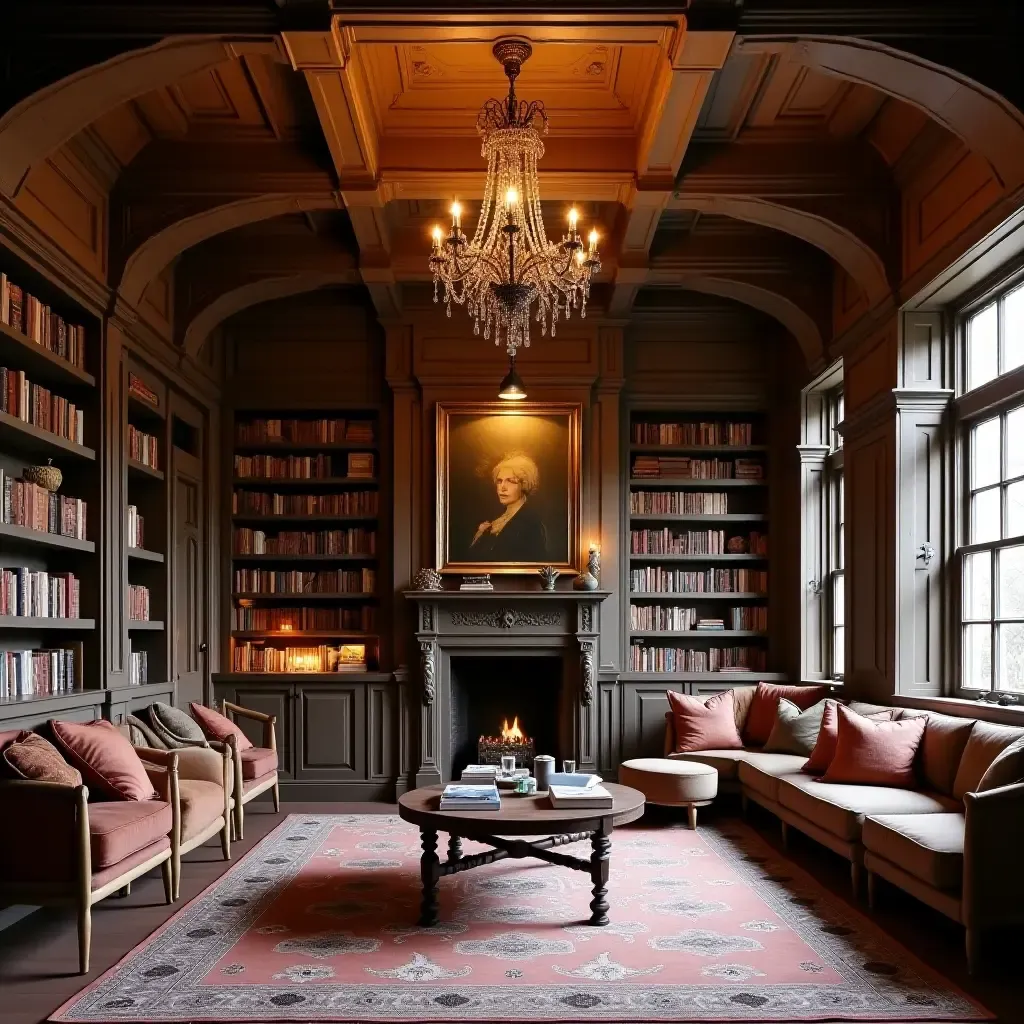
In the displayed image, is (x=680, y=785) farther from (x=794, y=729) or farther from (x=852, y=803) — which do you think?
(x=852, y=803)

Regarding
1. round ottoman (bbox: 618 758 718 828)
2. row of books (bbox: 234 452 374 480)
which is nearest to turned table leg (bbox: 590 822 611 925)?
round ottoman (bbox: 618 758 718 828)

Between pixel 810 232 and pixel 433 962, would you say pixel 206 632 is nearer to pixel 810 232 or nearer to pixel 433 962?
pixel 433 962

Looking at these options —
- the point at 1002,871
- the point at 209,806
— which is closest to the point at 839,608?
the point at 1002,871

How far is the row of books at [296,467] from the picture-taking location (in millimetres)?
8789

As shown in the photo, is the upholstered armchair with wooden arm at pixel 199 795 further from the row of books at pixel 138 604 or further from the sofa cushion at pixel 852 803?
the sofa cushion at pixel 852 803

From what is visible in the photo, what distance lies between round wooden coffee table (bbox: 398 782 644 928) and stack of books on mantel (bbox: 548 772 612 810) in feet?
0.15

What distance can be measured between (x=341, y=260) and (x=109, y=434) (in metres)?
2.28

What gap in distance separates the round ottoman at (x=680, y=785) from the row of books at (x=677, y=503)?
239 cm

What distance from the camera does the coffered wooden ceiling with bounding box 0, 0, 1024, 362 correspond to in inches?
184

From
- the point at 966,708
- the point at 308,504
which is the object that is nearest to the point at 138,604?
the point at 308,504

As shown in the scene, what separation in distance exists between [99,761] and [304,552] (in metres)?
3.80

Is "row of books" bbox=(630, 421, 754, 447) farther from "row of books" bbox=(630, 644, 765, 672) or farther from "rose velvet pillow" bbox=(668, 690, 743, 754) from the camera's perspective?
"rose velvet pillow" bbox=(668, 690, 743, 754)

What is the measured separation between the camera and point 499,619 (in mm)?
8375

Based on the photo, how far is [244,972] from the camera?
417cm
